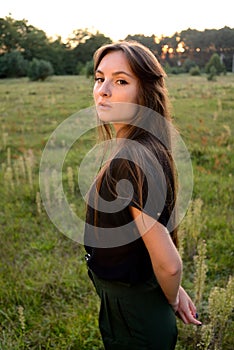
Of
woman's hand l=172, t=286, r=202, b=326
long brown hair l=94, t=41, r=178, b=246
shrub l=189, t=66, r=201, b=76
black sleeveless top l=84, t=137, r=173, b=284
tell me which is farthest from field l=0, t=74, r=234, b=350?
shrub l=189, t=66, r=201, b=76

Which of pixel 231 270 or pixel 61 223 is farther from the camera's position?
pixel 61 223

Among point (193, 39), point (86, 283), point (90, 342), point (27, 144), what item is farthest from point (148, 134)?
point (193, 39)

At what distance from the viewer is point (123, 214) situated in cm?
137

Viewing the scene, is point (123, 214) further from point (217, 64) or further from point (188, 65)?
point (188, 65)

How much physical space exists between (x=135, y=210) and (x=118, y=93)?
451 millimetres

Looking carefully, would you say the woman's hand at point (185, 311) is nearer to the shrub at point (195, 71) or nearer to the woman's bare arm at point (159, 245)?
the woman's bare arm at point (159, 245)

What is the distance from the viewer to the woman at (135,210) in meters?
1.32

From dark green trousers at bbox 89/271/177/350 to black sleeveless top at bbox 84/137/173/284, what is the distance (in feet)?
0.23

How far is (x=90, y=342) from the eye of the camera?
2562mm

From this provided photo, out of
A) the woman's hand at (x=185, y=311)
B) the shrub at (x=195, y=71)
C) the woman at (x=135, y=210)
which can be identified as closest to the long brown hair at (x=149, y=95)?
the woman at (x=135, y=210)

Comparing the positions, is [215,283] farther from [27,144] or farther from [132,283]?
[27,144]

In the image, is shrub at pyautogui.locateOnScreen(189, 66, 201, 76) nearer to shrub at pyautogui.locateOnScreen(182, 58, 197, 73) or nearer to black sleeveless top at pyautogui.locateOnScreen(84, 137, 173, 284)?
shrub at pyautogui.locateOnScreen(182, 58, 197, 73)

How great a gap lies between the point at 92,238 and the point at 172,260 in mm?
377

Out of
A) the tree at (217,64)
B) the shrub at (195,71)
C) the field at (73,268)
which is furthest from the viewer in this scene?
the shrub at (195,71)
